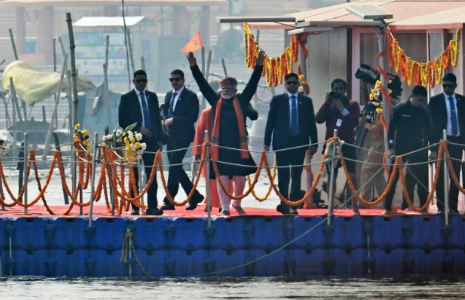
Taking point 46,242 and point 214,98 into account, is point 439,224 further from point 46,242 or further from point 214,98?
point 46,242

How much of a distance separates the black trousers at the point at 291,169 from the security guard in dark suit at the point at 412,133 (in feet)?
3.37

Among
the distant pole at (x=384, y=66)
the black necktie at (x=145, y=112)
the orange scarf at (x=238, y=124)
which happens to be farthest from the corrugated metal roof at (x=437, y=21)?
the black necktie at (x=145, y=112)

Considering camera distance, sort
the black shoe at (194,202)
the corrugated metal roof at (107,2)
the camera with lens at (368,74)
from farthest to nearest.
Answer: the corrugated metal roof at (107,2), the camera with lens at (368,74), the black shoe at (194,202)

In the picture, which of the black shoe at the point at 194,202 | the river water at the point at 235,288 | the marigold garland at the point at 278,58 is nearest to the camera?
the river water at the point at 235,288

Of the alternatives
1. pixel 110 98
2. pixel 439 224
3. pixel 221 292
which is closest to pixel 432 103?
pixel 439 224

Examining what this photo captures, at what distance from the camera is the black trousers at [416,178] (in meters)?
16.3

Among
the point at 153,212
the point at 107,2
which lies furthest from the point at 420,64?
the point at 107,2

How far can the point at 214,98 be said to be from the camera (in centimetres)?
1622

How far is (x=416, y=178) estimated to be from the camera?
16406 mm

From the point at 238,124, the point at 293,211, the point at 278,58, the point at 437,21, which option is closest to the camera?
the point at 238,124

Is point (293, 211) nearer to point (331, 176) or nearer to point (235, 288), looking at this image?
point (331, 176)

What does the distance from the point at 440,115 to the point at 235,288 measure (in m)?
3.28

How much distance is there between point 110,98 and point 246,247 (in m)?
26.1

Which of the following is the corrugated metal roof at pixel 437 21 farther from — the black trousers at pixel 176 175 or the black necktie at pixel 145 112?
the black necktie at pixel 145 112
